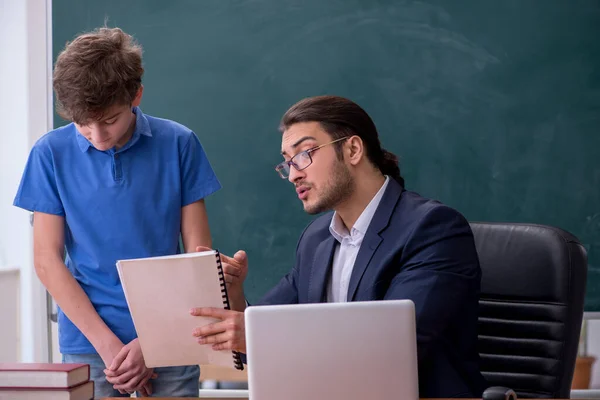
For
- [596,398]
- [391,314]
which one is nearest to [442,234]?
[391,314]

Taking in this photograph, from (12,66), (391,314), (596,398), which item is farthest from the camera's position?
(12,66)

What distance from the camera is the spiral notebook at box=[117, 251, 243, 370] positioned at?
1.67m

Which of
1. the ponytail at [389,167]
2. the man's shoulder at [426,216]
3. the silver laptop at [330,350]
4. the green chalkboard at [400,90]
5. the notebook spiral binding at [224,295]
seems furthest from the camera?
the green chalkboard at [400,90]

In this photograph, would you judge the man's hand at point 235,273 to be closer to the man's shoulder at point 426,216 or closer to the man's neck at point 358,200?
the man's neck at point 358,200

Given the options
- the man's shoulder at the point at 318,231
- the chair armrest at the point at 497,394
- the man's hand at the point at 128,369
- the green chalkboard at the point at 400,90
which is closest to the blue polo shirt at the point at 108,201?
the man's hand at the point at 128,369

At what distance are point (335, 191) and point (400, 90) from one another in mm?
1261

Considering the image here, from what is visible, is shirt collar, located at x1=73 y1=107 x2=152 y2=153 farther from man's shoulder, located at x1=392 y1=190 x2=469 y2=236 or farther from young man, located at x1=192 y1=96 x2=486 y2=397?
man's shoulder, located at x1=392 y1=190 x2=469 y2=236

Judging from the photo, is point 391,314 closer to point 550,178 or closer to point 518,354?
point 518,354

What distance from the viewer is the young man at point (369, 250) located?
1.80m

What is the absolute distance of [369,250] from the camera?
6.40 ft

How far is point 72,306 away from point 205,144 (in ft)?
4.59

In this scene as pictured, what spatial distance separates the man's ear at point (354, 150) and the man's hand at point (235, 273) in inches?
14.7

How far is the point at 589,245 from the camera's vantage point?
10.0 feet

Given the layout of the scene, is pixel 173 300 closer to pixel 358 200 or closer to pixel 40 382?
pixel 40 382
